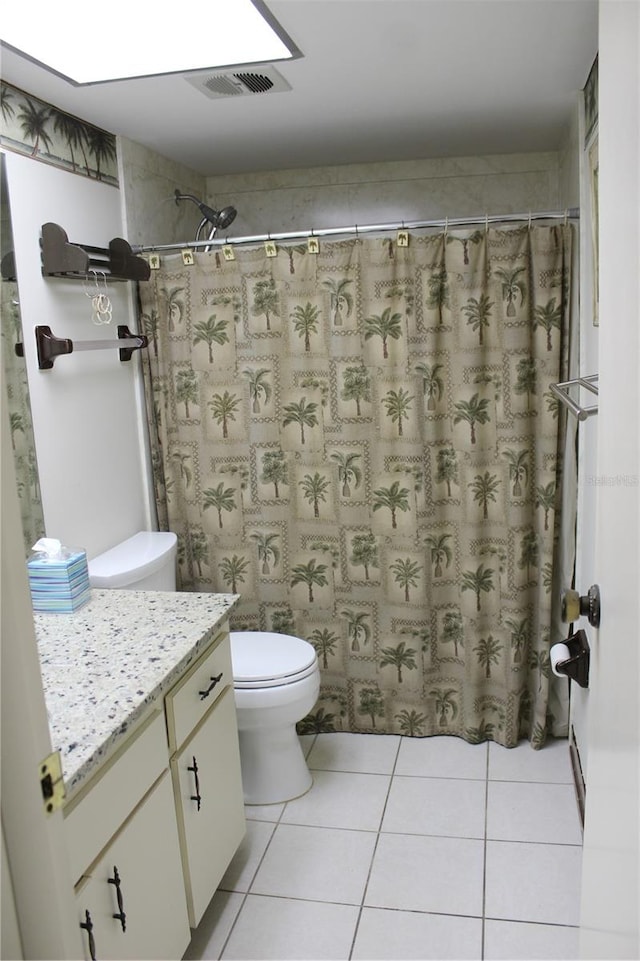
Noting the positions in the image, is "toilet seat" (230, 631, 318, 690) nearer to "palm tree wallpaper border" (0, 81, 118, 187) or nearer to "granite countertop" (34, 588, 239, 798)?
"granite countertop" (34, 588, 239, 798)

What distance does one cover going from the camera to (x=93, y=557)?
8.52 ft

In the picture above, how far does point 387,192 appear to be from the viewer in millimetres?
3357

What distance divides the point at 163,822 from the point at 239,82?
1962 mm

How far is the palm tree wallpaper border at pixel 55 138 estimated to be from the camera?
2.20 meters

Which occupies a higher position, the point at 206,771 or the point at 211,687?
the point at 211,687

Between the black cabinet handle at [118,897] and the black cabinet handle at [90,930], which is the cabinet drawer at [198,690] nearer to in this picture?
the black cabinet handle at [118,897]

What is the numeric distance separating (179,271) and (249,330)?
1.11 ft

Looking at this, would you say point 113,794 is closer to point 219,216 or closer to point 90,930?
point 90,930

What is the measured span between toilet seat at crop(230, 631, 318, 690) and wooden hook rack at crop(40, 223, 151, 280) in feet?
4.34

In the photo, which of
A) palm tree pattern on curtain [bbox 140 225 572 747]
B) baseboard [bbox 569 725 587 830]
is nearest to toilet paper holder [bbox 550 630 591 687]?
baseboard [bbox 569 725 587 830]

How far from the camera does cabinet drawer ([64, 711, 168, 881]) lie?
138cm

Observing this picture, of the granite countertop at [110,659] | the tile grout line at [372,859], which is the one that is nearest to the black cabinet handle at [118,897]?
the granite countertop at [110,659]

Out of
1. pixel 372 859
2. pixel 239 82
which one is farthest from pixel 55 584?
pixel 239 82

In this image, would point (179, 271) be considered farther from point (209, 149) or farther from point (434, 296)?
point (434, 296)
